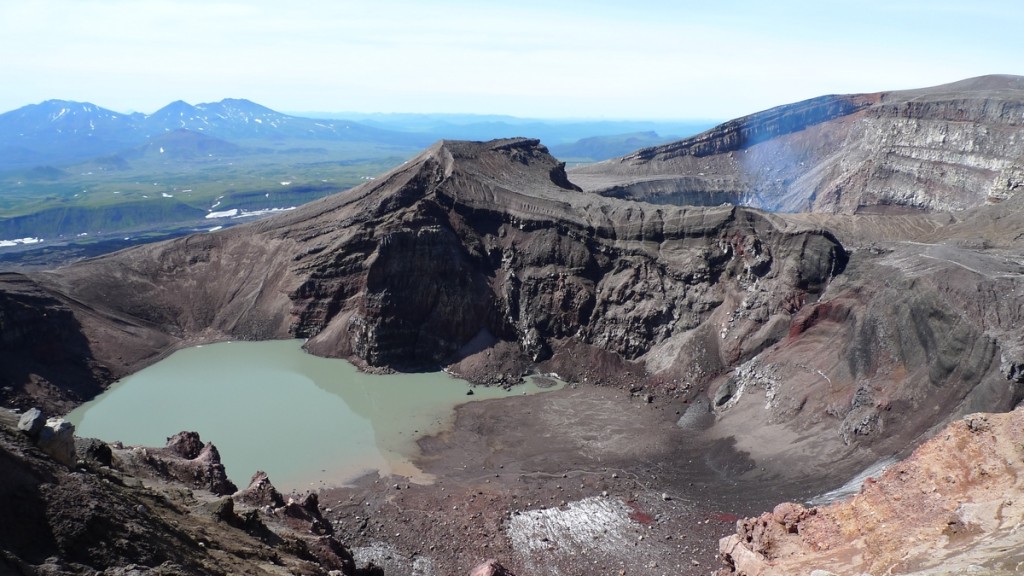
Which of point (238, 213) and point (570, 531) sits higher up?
point (238, 213)

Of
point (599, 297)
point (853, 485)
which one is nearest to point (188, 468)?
point (853, 485)

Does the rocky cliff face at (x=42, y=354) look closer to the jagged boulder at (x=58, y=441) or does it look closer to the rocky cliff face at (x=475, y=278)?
the rocky cliff face at (x=475, y=278)

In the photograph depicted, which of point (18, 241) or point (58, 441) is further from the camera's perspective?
point (18, 241)

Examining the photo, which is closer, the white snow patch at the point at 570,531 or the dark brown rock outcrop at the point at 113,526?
the dark brown rock outcrop at the point at 113,526

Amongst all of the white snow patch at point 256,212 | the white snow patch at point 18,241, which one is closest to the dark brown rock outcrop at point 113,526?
the white snow patch at point 18,241

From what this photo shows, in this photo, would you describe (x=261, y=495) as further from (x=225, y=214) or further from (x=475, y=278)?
(x=225, y=214)

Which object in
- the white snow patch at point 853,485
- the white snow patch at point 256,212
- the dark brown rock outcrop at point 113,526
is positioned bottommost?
the white snow patch at point 853,485

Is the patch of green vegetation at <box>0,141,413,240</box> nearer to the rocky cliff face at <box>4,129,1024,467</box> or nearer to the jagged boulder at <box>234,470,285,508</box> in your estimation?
the rocky cliff face at <box>4,129,1024,467</box>
